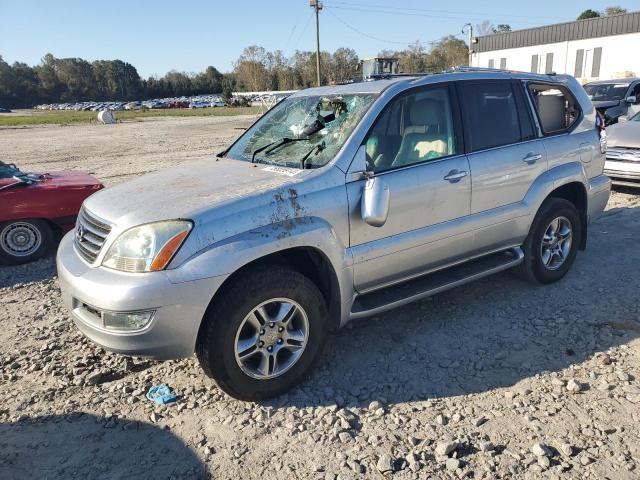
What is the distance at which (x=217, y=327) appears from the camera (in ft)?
9.79

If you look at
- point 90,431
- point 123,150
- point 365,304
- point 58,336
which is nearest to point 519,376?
point 365,304

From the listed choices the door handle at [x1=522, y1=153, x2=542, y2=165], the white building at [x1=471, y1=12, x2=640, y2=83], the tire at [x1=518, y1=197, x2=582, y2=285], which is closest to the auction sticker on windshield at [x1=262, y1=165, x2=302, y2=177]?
the door handle at [x1=522, y1=153, x2=542, y2=165]

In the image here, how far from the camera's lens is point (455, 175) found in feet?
12.8

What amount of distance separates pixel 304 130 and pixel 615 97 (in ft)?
46.2

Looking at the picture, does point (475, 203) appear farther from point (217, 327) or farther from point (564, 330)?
point (217, 327)

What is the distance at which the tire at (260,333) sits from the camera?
9.88ft

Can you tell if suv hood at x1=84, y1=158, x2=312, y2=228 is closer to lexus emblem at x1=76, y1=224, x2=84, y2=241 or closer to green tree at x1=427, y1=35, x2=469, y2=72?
lexus emblem at x1=76, y1=224, x2=84, y2=241

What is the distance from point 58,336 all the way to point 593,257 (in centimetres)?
533

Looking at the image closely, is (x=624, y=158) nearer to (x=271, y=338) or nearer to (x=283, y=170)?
(x=283, y=170)

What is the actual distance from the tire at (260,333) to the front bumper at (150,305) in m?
0.12

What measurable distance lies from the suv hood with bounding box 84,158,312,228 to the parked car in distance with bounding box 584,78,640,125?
12722 millimetres

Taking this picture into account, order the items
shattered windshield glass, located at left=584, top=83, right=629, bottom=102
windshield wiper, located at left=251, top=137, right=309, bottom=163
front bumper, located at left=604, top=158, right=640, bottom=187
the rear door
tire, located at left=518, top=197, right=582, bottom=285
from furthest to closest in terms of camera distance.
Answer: shattered windshield glass, located at left=584, top=83, right=629, bottom=102 → front bumper, located at left=604, top=158, right=640, bottom=187 → tire, located at left=518, top=197, right=582, bottom=285 → the rear door → windshield wiper, located at left=251, top=137, right=309, bottom=163

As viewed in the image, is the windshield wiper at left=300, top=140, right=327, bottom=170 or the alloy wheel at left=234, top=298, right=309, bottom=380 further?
the windshield wiper at left=300, top=140, right=327, bottom=170

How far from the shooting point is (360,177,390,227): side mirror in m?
3.38
